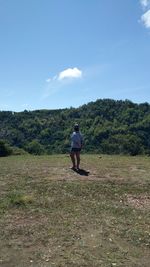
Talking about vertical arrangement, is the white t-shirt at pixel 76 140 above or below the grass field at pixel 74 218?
above

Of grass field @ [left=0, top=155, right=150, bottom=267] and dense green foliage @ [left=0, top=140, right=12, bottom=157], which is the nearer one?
grass field @ [left=0, top=155, right=150, bottom=267]

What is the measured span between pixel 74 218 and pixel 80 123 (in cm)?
11447

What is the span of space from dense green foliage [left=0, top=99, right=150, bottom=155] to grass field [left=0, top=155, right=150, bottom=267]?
236ft

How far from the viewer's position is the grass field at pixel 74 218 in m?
9.48

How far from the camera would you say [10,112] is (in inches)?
5404

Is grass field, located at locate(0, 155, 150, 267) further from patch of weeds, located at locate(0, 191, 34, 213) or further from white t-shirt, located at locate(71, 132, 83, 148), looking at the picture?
white t-shirt, located at locate(71, 132, 83, 148)

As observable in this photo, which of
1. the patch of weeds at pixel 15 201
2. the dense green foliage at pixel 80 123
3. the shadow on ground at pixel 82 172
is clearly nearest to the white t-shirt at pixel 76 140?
the shadow on ground at pixel 82 172

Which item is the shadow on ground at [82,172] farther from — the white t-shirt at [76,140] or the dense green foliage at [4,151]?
the dense green foliage at [4,151]

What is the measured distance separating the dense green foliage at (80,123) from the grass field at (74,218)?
2838 inches

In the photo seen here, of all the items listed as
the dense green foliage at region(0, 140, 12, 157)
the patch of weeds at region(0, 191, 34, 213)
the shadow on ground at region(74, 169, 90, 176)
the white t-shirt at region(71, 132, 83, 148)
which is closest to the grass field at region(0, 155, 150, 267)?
the patch of weeds at region(0, 191, 34, 213)

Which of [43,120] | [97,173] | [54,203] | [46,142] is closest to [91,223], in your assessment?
[54,203]

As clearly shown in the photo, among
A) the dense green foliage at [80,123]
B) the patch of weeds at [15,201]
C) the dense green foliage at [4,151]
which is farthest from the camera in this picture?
the dense green foliage at [80,123]

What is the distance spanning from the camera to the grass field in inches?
373

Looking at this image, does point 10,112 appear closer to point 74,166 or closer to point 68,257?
point 74,166
